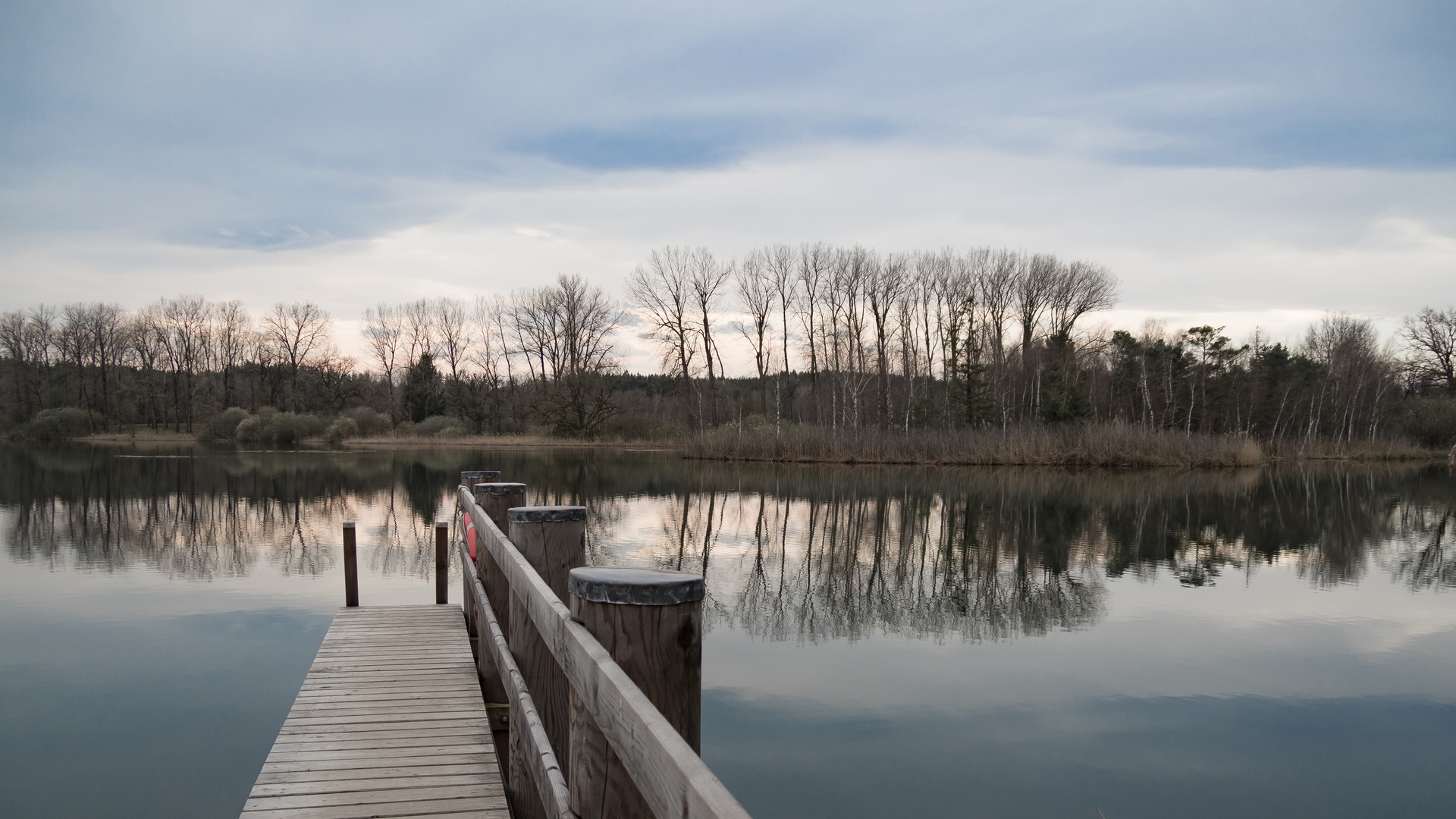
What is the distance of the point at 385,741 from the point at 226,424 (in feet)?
205

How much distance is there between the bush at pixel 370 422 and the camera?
60.2 metres

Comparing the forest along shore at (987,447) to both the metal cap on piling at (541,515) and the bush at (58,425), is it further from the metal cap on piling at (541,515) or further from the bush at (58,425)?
the bush at (58,425)

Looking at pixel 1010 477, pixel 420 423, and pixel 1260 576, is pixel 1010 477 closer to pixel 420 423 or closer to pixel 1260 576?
pixel 1260 576

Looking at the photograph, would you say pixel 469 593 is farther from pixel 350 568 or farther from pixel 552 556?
pixel 552 556

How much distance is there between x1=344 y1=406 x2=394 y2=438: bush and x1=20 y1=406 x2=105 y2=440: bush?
1997 cm

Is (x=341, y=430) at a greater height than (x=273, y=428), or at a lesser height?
lesser

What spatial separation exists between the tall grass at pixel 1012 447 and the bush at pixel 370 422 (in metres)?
32.6

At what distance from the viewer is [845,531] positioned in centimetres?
1733

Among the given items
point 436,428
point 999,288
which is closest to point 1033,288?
point 999,288

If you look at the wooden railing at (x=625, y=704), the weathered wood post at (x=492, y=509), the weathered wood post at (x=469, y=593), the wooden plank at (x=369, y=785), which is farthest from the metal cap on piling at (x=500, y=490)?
the wooden railing at (x=625, y=704)

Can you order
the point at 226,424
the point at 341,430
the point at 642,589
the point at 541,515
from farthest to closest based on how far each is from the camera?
the point at 341,430 → the point at 226,424 → the point at 541,515 → the point at 642,589

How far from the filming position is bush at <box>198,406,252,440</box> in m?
57.9

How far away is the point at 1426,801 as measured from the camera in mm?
5688

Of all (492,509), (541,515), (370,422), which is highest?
(370,422)
